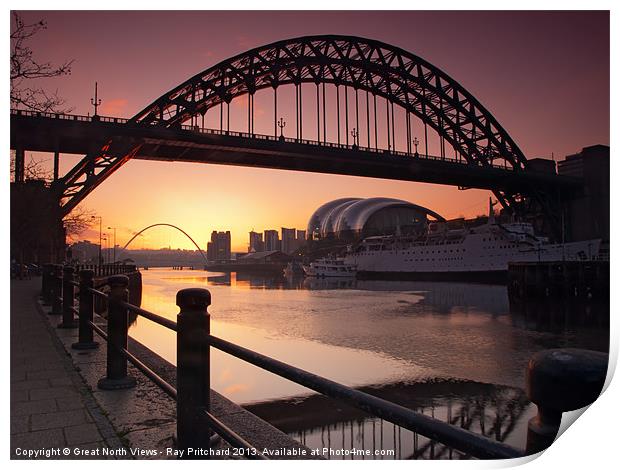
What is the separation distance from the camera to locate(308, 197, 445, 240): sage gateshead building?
103438mm

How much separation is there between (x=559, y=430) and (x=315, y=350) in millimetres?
13758

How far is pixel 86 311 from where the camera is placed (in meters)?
6.58

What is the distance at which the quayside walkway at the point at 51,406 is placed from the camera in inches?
134

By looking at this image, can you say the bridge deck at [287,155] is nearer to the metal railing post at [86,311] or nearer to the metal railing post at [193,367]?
the metal railing post at [86,311]

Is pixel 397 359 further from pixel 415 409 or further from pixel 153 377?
pixel 153 377

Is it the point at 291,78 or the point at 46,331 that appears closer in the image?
the point at 46,331

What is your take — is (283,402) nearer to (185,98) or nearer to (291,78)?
(185,98)

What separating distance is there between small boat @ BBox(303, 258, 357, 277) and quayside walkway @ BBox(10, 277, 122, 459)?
66.5 m

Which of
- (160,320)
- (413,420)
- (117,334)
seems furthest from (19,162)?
(413,420)

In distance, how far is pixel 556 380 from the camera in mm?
1213

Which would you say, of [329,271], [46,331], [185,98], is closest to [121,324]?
[46,331]

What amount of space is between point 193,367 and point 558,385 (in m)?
2.20

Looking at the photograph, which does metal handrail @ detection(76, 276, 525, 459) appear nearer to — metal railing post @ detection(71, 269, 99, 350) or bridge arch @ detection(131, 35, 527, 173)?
metal railing post @ detection(71, 269, 99, 350)

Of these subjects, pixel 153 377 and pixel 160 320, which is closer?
pixel 160 320
